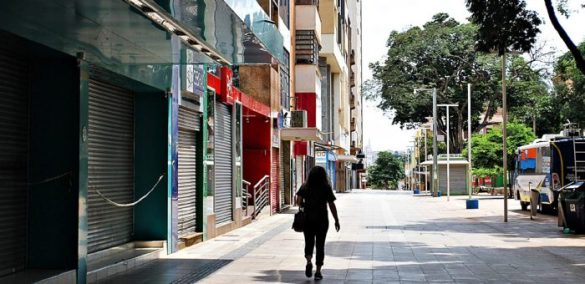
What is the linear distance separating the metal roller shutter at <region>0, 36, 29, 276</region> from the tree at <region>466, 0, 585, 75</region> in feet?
36.0

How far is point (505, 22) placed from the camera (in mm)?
16984

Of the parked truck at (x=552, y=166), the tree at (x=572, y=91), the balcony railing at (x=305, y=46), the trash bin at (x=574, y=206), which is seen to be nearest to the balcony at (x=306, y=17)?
the balcony railing at (x=305, y=46)

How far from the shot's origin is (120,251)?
1228 cm

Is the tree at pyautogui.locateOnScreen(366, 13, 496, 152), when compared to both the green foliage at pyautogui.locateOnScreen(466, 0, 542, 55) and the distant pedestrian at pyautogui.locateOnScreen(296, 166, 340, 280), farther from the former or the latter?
the distant pedestrian at pyautogui.locateOnScreen(296, 166, 340, 280)

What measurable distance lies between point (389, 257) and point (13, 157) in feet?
22.7

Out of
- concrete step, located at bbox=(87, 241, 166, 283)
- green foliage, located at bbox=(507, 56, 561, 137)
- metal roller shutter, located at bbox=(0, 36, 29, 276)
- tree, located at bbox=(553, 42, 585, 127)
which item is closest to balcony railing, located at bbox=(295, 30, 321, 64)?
tree, located at bbox=(553, 42, 585, 127)

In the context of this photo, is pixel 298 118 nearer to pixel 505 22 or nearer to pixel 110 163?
pixel 505 22

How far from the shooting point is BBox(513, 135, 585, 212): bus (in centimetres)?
2617

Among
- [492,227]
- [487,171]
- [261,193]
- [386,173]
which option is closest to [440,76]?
[487,171]

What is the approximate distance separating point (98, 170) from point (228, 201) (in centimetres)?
823

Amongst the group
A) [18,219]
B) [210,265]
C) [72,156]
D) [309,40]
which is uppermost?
[309,40]

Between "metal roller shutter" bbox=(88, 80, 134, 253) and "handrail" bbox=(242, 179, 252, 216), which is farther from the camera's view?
"handrail" bbox=(242, 179, 252, 216)

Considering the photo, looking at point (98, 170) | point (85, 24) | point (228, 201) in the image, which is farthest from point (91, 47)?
point (228, 201)

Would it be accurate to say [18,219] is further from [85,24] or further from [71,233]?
[85,24]
